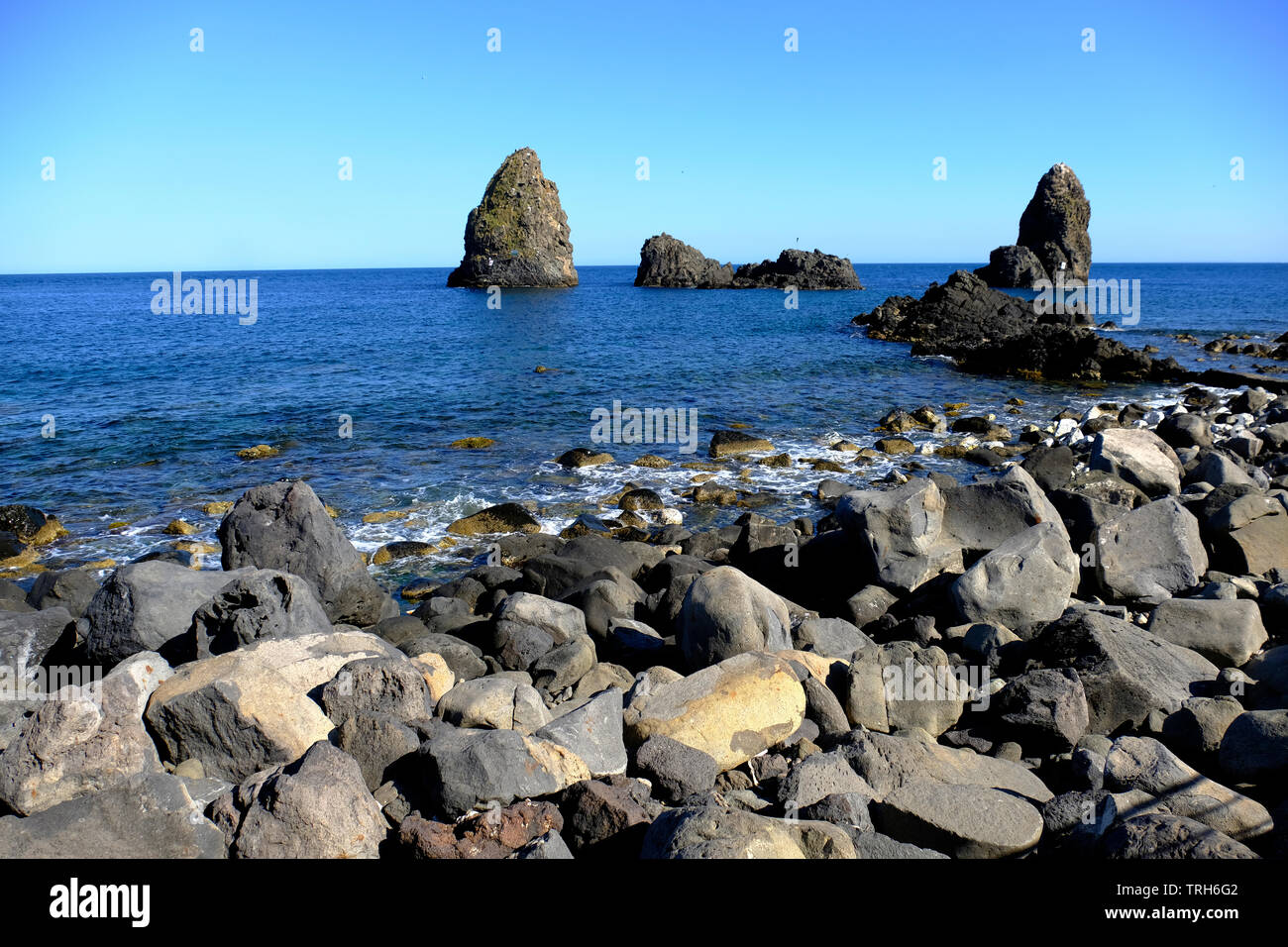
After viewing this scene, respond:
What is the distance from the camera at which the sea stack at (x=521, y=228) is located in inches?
4230

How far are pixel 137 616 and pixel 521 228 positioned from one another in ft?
346

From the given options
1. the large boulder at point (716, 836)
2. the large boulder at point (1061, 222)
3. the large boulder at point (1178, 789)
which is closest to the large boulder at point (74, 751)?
the large boulder at point (716, 836)

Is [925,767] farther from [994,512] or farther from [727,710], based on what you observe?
[994,512]

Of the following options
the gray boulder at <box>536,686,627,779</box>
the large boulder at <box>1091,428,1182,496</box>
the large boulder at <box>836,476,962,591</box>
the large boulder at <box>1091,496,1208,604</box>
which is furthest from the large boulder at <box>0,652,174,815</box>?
the large boulder at <box>1091,428,1182,496</box>

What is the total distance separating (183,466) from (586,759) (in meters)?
18.1

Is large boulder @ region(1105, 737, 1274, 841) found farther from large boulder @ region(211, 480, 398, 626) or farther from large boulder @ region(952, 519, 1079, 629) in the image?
large boulder @ region(211, 480, 398, 626)

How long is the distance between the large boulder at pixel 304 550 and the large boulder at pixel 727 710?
530cm

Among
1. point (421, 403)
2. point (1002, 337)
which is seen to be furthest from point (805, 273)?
point (421, 403)

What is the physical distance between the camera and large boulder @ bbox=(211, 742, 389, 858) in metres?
5.14

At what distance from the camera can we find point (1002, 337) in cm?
4416

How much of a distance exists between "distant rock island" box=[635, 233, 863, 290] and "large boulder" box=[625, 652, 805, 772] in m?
112
